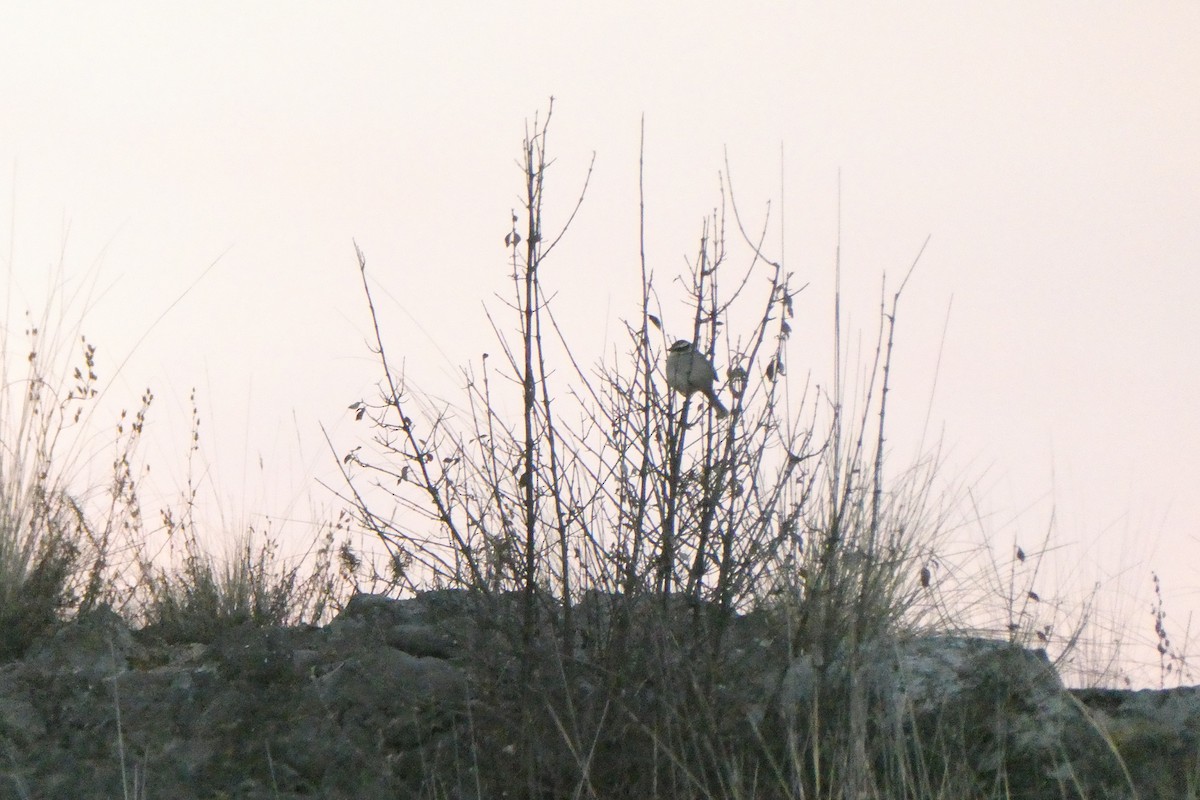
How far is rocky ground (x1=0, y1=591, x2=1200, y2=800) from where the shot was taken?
3213 millimetres

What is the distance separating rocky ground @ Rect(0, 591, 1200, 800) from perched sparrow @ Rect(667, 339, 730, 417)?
63 cm

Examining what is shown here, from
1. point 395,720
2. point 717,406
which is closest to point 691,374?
point 717,406

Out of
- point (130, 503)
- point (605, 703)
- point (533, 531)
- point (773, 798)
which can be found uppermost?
point (130, 503)

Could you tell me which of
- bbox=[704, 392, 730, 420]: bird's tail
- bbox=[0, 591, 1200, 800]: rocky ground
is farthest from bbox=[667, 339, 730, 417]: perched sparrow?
bbox=[0, 591, 1200, 800]: rocky ground

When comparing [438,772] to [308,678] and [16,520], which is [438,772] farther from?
[16,520]

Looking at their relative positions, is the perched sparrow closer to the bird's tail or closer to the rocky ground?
the bird's tail

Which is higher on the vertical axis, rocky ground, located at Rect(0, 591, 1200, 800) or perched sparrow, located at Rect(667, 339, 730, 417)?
perched sparrow, located at Rect(667, 339, 730, 417)

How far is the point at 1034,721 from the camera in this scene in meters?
3.31

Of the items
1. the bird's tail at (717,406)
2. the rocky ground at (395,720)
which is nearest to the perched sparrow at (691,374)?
the bird's tail at (717,406)

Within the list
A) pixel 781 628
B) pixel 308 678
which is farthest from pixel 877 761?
pixel 308 678

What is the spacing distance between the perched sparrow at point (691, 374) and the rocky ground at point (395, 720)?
0.63 metres

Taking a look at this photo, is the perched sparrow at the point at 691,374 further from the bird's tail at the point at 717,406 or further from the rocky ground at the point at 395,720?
the rocky ground at the point at 395,720

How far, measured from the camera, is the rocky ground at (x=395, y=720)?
3213 millimetres

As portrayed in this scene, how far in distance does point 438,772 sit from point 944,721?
1206mm
